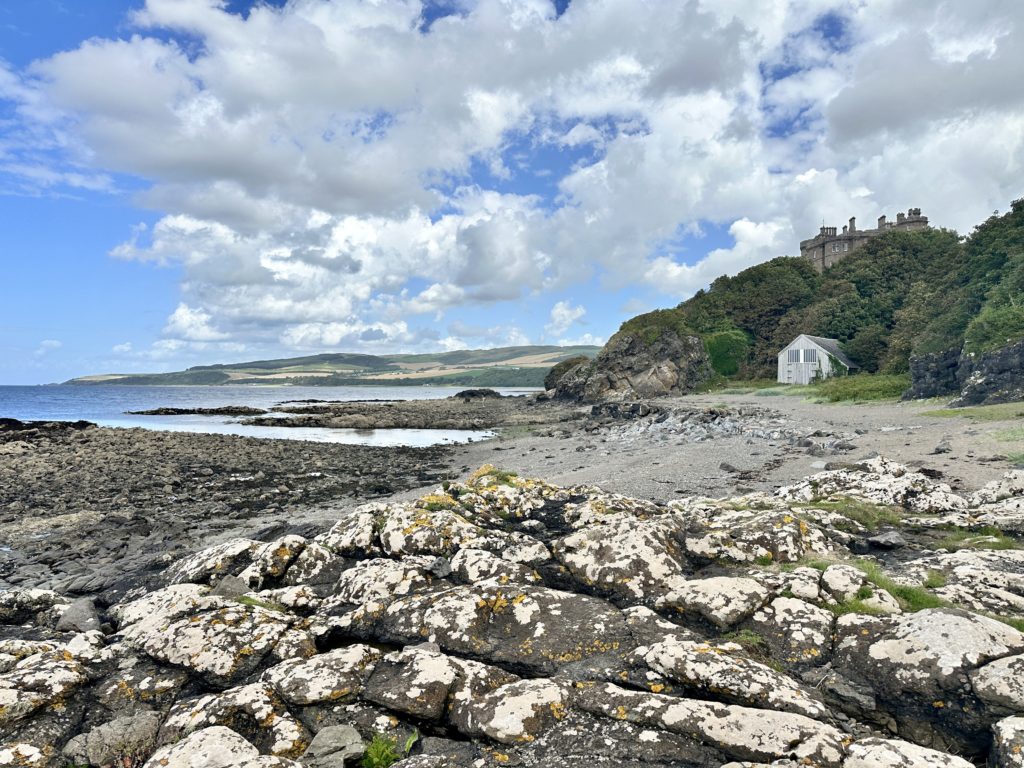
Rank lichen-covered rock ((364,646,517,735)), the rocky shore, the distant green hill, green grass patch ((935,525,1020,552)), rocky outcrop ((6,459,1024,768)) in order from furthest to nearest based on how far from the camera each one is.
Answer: the distant green hill
the rocky shore
green grass patch ((935,525,1020,552))
lichen-covered rock ((364,646,517,735))
rocky outcrop ((6,459,1024,768))

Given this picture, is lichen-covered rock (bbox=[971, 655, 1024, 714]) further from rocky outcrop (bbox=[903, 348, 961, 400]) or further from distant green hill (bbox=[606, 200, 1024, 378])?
distant green hill (bbox=[606, 200, 1024, 378])

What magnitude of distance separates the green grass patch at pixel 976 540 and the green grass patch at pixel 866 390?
42697mm

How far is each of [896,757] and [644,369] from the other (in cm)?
8233

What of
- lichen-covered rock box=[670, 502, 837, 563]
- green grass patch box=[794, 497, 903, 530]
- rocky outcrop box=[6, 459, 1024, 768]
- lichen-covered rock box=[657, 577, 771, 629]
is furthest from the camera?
green grass patch box=[794, 497, 903, 530]

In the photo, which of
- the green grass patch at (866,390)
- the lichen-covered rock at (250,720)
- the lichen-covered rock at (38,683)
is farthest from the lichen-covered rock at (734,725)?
the green grass patch at (866,390)

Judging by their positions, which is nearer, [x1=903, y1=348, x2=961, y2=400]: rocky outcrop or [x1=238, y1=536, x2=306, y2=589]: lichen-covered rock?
[x1=238, y1=536, x2=306, y2=589]: lichen-covered rock

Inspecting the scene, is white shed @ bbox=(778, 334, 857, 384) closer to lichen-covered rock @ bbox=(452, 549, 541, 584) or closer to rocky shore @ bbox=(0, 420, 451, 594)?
rocky shore @ bbox=(0, 420, 451, 594)

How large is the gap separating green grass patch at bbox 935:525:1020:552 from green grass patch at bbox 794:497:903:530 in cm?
91

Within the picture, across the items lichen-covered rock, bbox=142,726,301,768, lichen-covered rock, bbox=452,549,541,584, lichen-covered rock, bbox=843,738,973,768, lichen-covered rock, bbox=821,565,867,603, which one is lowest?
lichen-covered rock, bbox=843,738,973,768

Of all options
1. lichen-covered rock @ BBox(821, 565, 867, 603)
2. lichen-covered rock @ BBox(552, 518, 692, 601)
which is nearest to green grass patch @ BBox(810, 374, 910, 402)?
lichen-covered rock @ BBox(821, 565, 867, 603)

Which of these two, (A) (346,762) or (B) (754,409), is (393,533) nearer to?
(A) (346,762)

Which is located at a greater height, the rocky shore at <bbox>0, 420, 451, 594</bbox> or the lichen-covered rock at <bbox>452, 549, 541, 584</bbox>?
the lichen-covered rock at <bbox>452, 549, 541, 584</bbox>

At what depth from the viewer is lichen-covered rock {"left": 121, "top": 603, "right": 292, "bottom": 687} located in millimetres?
6098

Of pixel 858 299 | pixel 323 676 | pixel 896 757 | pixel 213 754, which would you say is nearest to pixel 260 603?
pixel 323 676
